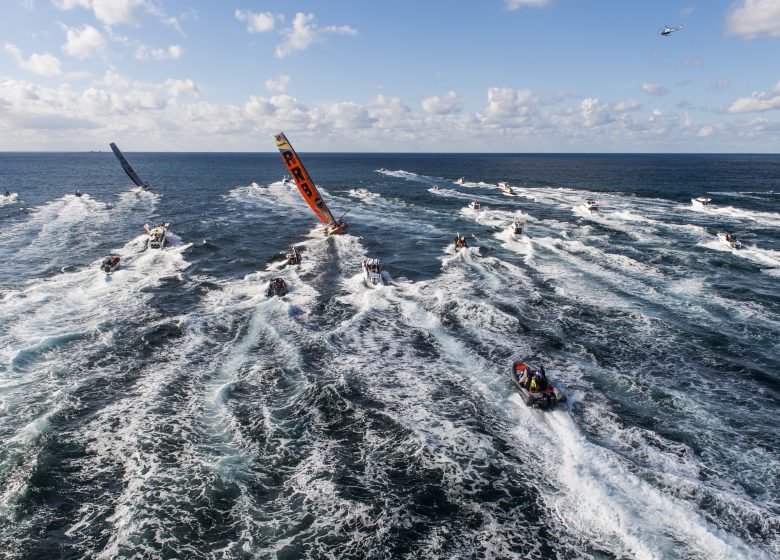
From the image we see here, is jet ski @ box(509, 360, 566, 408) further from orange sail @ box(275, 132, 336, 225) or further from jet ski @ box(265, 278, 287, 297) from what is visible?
orange sail @ box(275, 132, 336, 225)

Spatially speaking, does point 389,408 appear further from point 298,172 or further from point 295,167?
point 295,167

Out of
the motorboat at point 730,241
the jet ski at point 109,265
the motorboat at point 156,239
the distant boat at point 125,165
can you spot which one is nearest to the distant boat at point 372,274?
the jet ski at point 109,265

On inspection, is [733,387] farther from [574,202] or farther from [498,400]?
[574,202]

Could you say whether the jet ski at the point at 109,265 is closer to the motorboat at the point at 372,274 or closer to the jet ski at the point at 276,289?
the jet ski at the point at 276,289

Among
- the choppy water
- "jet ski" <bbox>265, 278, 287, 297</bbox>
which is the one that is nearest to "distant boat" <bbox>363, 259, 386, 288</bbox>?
the choppy water

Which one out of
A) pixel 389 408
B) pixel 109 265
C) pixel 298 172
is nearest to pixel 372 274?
pixel 298 172

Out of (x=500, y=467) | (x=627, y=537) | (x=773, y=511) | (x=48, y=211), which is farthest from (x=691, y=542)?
(x=48, y=211)
